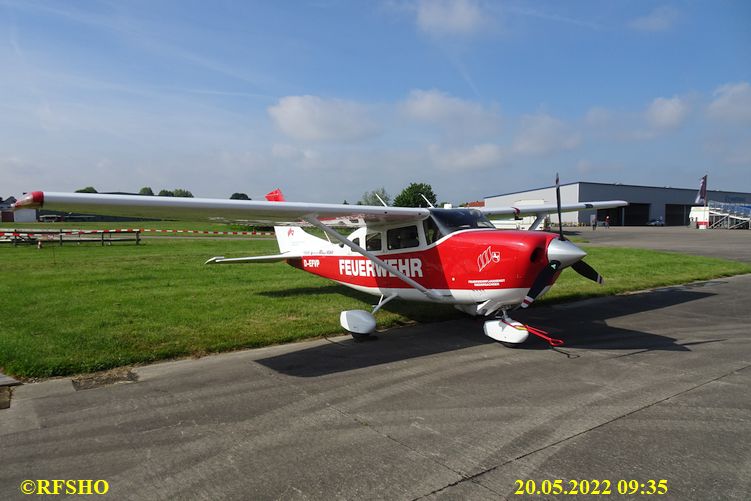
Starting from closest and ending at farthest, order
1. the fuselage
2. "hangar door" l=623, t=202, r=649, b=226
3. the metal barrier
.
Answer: the fuselage < the metal barrier < "hangar door" l=623, t=202, r=649, b=226

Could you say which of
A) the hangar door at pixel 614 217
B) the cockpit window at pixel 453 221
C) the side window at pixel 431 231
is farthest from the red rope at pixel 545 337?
the hangar door at pixel 614 217

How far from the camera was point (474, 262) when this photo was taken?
22.3 feet

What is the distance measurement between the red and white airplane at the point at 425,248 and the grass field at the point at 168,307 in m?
0.91

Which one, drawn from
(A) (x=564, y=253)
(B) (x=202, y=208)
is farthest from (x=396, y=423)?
(B) (x=202, y=208)

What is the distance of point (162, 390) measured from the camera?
16.2 feet

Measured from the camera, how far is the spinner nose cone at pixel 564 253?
6004mm

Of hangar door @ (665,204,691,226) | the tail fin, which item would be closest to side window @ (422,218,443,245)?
the tail fin

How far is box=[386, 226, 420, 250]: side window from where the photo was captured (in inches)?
310

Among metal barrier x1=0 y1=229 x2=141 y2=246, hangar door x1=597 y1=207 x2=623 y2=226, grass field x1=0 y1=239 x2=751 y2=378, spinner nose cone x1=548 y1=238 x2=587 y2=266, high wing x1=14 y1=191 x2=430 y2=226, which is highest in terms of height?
hangar door x1=597 y1=207 x2=623 y2=226

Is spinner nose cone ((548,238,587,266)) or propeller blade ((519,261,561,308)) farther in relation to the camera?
propeller blade ((519,261,561,308))

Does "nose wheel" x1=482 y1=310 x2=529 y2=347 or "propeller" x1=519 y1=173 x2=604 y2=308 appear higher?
"propeller" x1=519 y1=173 x2=604 y2=308

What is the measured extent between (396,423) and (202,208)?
3.81m

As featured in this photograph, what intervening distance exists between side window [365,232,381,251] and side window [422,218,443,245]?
118 centimetres

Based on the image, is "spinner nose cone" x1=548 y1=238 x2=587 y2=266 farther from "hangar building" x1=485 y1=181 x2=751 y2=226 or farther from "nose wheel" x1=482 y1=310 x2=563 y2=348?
"hangar building" x1=485 y1=181 x2=751 y2=226
